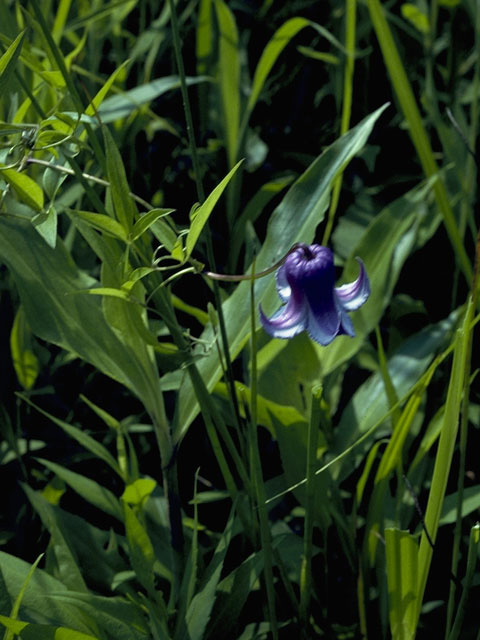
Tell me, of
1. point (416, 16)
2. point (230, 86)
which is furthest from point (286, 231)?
point (416, 16)

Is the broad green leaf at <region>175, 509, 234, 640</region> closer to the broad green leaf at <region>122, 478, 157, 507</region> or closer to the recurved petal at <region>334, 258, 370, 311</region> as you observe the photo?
the broad green leaf at <region>122, 478, 157, 507</region>

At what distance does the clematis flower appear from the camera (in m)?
0.63

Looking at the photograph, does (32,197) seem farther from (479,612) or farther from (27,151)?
(479,612)

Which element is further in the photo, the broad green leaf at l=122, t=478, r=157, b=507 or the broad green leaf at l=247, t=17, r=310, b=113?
the broad green leaf at l=247, t=17, r=310, b=113

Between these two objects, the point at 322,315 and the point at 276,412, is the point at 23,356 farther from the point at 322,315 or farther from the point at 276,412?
the point at 322,315

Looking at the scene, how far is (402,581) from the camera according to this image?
638 mm

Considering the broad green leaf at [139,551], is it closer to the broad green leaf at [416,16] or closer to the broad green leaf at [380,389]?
the broad green leaf at [380,389]

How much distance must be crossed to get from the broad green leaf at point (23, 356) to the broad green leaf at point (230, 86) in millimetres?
401

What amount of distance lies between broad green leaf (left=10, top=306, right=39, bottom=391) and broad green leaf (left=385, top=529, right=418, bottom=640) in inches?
18.4


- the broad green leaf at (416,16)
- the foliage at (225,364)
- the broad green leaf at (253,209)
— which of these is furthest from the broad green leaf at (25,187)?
the broad green leaf at (416,16)

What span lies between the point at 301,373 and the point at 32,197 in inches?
14.8

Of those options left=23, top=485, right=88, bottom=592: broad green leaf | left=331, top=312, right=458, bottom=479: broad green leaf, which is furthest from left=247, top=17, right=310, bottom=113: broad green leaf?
left=23, top=485, right=88, bottom=592: broad green leaf

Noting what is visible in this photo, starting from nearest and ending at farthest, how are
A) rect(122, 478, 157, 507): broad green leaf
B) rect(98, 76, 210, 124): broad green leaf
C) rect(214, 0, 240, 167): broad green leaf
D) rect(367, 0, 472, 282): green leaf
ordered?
rect(122, 478, 157, 507): broad green leaf → rect(367, 0, 472, 282): green leaf → rect(98, 76, 210, 124): broad green leaf → rect(214, 0, 240, 167): broad green leaf

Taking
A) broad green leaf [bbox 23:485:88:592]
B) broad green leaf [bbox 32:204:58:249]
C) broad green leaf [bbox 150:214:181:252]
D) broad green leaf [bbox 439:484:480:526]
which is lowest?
broad green leaf [bbox 439:484:480:526]
